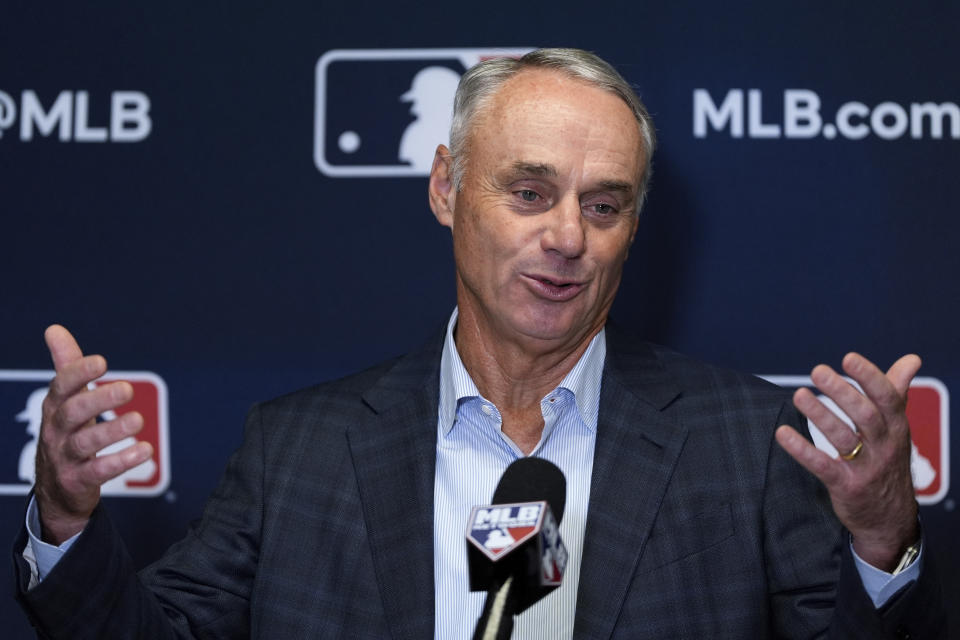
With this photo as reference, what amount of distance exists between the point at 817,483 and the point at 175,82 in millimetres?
1614

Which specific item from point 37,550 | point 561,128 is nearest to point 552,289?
point 561,128

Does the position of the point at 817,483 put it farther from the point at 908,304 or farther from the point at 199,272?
the point at 199,272

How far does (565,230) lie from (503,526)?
0.82 meters

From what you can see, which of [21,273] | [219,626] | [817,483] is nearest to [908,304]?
[817,483]

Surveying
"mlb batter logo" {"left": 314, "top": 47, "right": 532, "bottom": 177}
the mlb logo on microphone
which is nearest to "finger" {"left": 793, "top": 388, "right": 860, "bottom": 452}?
"mlb batter logo" {"left": 314, "top": 47, "right": 532, "bottom": 177}

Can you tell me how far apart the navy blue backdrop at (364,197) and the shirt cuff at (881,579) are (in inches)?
36.1

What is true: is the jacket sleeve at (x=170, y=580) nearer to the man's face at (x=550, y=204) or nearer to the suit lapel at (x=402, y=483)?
the suit lapel at (x=402, y=483)

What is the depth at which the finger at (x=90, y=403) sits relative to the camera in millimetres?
1334

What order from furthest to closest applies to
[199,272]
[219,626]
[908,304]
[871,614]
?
[199,272] < [908,304] < [219,626] < [871,614]

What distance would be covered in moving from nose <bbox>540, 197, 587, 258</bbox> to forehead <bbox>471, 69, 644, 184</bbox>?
0.21 feet

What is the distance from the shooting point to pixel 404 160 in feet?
7.90

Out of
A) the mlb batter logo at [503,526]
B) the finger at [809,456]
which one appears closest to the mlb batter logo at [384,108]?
the finger at [809,456]

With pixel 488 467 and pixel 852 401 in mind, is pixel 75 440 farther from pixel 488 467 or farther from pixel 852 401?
pixel 852 401

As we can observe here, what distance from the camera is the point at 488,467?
1890 millimetres
